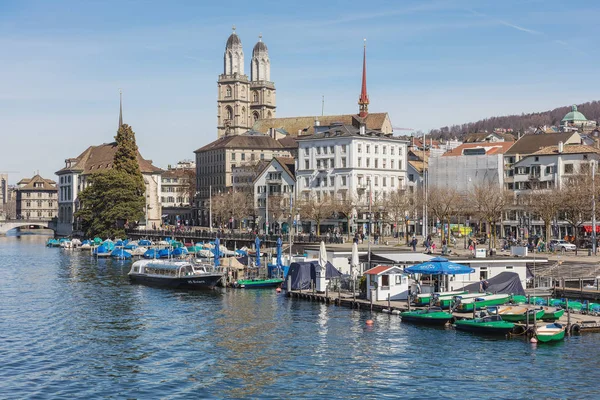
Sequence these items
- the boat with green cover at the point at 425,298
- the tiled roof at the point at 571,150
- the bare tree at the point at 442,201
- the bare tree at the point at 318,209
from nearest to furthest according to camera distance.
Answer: the boat with green cover at the point at 425,298 → the bare tree at the point at 442,201 → the tiled roof at the point at 571,150 → the bare tree at the point at 318,209

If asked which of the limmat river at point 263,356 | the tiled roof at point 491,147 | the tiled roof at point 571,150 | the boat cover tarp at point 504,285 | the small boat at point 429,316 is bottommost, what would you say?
the limmat river at point 263,356

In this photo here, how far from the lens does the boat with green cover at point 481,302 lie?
56125mm

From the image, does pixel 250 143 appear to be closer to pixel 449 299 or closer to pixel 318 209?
pixel 318 209

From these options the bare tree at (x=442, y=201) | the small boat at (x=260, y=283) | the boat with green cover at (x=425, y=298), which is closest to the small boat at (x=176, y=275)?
the small boat at (x=260, y=283)

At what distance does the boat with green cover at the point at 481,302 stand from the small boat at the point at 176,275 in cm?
2759

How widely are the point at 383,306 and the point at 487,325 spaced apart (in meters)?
10.6

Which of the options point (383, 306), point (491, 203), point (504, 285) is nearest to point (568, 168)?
point (491, 203)

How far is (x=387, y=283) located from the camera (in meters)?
62.5

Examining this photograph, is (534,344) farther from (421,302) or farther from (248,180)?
(248,180)

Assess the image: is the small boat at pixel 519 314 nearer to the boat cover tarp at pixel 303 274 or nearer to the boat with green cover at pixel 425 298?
the boat with green cover at pixel 425 298

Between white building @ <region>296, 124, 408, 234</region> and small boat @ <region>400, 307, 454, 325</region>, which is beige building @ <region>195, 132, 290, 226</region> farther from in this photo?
small boat @ <region>400, 307, 454, 325</region>

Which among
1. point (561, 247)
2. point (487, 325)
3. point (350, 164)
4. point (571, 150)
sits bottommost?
point (487, 325)

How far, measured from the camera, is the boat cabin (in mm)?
62000

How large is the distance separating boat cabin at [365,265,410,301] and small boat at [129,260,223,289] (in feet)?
64.0
